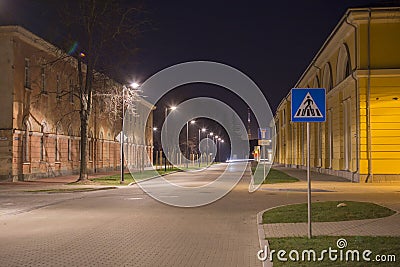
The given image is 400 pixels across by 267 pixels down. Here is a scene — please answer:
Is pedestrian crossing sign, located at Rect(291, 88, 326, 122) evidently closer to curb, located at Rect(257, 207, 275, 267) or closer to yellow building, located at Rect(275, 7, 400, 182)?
curb, located at Rect(257, 207, 275, 267)

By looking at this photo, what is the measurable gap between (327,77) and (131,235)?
33.7m

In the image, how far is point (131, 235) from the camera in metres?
11.5

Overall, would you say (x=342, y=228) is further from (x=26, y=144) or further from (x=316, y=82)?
(x=316, y=82)

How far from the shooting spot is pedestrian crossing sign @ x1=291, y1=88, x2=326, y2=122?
9.86 metres

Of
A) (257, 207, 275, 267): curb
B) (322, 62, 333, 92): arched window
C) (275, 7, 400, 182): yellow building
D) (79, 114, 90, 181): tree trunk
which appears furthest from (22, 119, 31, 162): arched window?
(257, 207, 275, 267): curb

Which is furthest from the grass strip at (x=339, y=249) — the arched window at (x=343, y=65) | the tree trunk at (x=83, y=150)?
the arched window at (x=343, y=65)

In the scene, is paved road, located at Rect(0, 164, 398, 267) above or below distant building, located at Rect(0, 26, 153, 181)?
below

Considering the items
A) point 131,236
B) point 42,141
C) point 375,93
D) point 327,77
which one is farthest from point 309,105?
point 327,77

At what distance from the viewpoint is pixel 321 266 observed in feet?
24.0

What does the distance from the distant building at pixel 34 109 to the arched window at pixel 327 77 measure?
16.5 meters

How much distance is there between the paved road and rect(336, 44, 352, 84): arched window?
1754 centimetres

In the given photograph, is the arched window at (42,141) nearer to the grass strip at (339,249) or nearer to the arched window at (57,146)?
the arched window at (57,146)

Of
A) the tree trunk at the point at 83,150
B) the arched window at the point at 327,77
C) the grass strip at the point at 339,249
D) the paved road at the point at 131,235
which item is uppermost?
the arched window at the point at 327,77

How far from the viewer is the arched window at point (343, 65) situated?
33981 mm
